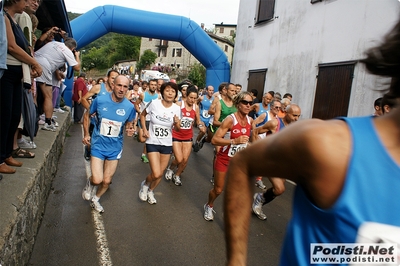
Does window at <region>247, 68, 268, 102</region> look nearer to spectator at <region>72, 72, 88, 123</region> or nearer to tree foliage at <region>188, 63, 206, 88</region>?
spectator at <region>72, 72, 88, 123</region>

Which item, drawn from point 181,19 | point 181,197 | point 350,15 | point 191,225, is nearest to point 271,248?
point 191,225

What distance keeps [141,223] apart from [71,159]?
398 cm

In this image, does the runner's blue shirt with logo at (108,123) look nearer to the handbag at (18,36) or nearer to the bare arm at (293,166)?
the handbag at (18,36)

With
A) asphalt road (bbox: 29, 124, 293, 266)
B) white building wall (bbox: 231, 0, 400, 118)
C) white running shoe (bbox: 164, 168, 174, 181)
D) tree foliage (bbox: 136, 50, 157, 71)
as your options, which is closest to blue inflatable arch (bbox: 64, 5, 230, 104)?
white building wall (bbox: 231, 0, 400, 118)

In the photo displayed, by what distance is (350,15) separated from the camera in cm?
934

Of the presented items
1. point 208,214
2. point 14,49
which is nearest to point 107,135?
point 14,49

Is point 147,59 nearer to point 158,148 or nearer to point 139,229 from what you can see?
point 158,148

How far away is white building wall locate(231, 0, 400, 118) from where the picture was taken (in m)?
8.70

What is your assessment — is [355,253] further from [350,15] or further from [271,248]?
[350,15]

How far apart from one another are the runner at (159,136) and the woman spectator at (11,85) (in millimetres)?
1996

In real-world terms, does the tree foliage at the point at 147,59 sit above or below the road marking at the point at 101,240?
above

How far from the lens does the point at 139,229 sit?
4.14 meters

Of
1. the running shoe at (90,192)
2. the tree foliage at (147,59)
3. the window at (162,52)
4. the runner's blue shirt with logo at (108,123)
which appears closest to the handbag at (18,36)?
the runner's blue shirt with logo at (108,123)

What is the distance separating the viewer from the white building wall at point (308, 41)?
8695 millimetres
